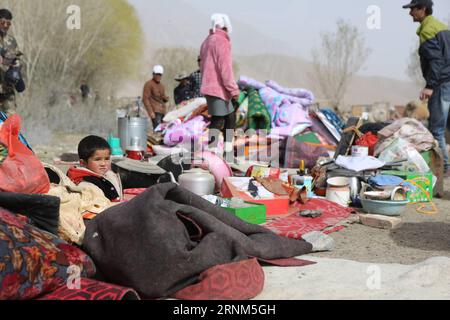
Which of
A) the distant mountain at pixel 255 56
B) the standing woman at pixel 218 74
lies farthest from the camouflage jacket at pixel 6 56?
the distant mountain at pixel 255 56

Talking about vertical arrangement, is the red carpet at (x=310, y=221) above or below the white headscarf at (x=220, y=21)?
below

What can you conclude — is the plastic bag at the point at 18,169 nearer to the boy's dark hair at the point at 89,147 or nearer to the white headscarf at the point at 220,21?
the boy's dark hair at the point at 89,147

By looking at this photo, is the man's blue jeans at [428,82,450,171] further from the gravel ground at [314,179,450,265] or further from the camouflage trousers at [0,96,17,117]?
the camouflage trousers at [0,96,17,117]

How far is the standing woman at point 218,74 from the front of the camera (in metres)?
6.06

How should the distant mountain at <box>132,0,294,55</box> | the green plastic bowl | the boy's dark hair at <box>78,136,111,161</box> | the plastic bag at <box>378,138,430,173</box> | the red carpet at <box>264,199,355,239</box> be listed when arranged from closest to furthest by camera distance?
the red carpet at <box>264,199,355,239</box>, the boy's dark hair at <box>78,136,111,161</box>, the green plastic bowl, the plastic bag at <box>378,138,430,173</box>, the distant mountain at <box>132,0,294,55</box>

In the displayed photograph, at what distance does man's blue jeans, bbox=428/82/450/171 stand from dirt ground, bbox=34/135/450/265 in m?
1.63

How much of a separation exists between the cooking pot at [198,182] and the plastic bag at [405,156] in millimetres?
1973

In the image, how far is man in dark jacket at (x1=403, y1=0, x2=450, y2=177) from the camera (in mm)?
Answer: 5785

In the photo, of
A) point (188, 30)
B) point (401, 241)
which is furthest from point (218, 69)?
point (188, 30)

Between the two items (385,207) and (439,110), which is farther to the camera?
(439,110)

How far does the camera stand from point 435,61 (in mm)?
5797

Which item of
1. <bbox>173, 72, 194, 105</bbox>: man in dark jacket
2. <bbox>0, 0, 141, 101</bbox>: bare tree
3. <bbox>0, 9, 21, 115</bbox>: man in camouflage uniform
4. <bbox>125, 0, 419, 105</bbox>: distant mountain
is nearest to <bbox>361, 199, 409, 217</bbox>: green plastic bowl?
<bbox>0, 9, 21, 115</bbox>: man in camouflage uniform

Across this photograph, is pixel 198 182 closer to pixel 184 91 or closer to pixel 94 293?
pixel 94 293

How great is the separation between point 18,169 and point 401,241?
246 cm
